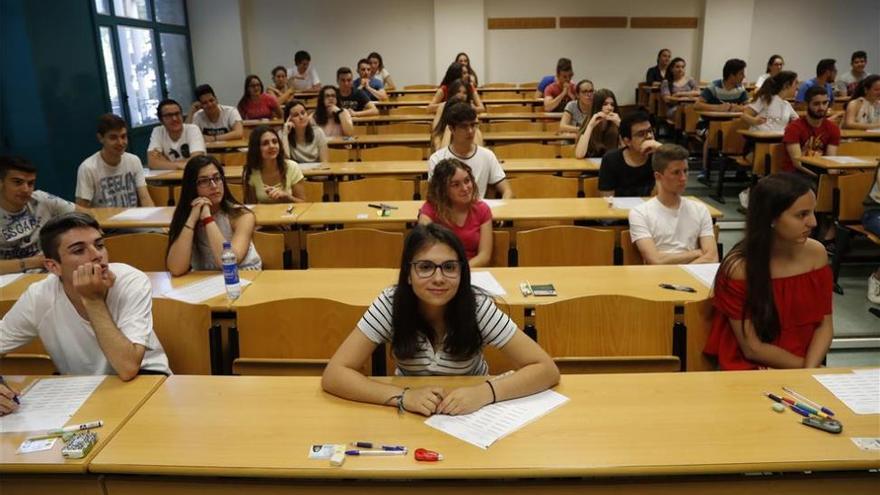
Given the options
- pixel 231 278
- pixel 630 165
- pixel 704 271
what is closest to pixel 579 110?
pixel 630 165

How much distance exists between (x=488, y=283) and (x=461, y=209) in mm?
644

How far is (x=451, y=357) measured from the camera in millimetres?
1883

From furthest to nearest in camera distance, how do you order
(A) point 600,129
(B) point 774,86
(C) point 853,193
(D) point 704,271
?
(B) point 774,86
(A) point 600,129
(C) point 853,193
(D) point 704,271

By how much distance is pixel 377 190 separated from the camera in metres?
4.42

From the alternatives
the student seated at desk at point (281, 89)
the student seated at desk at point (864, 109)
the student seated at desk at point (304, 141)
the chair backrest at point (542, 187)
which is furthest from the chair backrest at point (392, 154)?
the student seated at desk at point (864, 109)

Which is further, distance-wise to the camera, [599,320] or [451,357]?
[599,320]

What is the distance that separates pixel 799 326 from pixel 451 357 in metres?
1.26

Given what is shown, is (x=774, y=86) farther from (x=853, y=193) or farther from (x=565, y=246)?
(x=565, y=246)

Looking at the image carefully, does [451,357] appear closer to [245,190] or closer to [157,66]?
[245,190]

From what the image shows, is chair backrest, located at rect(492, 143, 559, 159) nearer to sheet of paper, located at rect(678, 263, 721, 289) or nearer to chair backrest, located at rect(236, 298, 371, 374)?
sheet of paper, located at rect(678, 263, 721, 289)

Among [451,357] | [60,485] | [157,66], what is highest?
[157,66]

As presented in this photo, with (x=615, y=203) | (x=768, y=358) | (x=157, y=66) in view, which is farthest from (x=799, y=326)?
(x=157, y=66)

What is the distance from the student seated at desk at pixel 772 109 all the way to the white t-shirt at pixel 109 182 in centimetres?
586

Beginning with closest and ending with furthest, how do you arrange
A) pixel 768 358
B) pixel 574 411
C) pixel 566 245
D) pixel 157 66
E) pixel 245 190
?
pixel 574 411 < pixel 768 358 < pixel 566 245 < pixel 245 190 < pixel 157 66
